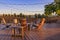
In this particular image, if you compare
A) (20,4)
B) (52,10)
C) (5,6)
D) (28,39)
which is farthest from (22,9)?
(28,39)

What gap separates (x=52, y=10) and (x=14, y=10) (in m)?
3.46

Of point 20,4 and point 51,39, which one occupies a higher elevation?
point 20,4

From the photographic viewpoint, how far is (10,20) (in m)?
15.6

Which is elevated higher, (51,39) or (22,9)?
(22,9)

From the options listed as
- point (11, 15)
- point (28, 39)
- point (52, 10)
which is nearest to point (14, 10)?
point (11, 15)

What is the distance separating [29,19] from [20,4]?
7.20ft

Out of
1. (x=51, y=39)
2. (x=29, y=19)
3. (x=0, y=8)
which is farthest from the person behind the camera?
(x=0, y=8)

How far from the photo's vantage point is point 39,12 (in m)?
16.9

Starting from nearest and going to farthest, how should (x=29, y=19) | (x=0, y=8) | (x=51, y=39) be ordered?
1. (x=51, y=39)
2. (x=29, y=19)
3. (x=0, y=8)

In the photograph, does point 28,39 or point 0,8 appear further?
point 0,8

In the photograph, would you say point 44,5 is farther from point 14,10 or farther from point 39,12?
point 14,10

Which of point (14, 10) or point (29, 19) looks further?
point (14, 10)

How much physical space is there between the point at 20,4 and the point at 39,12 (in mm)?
1932

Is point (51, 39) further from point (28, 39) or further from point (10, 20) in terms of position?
point (10, 20)
